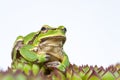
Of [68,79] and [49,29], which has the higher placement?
[49,29]

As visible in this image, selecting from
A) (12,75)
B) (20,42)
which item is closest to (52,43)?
(20,42)

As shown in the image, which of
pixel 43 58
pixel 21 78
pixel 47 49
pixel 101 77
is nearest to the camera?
pixel 21 78

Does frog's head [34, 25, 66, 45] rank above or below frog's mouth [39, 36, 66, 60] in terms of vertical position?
above

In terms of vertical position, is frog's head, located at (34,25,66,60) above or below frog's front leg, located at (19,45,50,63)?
above

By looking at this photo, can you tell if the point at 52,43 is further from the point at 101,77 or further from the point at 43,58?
the point at 101,77
